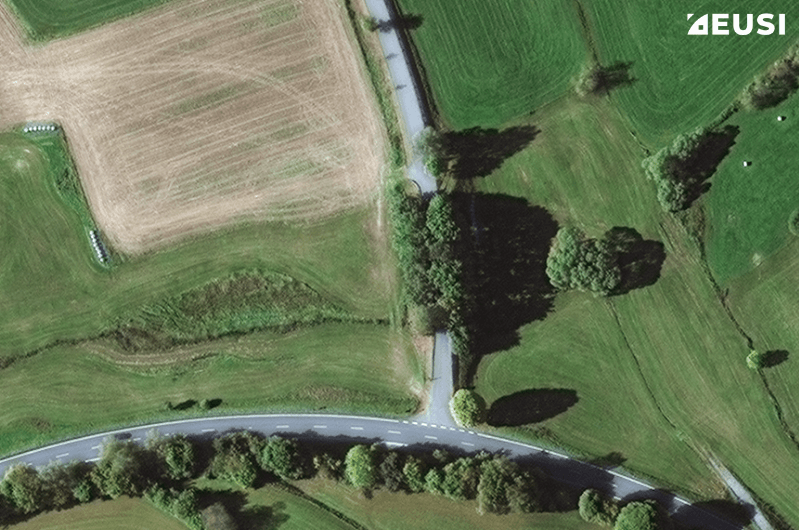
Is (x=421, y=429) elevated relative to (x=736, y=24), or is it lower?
lower

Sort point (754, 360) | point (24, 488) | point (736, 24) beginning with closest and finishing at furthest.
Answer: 1. point (754, 360)
2. point (736, 24)
3. point (24, 488)

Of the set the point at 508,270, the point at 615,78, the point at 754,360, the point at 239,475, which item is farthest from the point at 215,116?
the point at 754,360

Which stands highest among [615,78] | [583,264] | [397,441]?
[615,78]

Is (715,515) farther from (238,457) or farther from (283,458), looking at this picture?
(238,457)

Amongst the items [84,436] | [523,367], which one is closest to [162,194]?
[84,436]

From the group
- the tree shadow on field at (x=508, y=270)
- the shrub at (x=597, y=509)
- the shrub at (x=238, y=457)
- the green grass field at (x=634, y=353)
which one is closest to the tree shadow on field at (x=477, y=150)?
the green grass field at (x=634, y=353)

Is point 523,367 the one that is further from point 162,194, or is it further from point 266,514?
point 162,194
